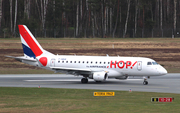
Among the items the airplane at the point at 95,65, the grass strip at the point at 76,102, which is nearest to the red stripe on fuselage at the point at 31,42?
the airplane at the point at 95,65

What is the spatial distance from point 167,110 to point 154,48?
160 ft

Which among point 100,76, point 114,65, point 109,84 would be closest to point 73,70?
point 100,76

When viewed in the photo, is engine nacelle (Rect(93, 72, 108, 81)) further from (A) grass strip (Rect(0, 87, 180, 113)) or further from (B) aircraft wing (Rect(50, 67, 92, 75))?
(A) grass strip (Rect(0, 87, 180, 113))

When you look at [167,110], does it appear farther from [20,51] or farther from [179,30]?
[179,30]

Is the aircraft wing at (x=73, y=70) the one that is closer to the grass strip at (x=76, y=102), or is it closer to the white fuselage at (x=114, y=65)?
the white fuselage at (x=114, y=65)

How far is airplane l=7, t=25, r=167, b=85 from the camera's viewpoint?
3534cm

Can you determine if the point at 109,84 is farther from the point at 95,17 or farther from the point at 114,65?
the point at 95,17

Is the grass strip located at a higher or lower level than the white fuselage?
lower

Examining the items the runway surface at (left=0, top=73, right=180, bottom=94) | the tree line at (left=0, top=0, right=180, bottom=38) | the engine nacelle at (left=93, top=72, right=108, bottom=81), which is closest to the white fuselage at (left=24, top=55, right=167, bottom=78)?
the engine nacelle at (left=93, top=72, right=108, bottom=81)

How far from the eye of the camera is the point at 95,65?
37.2 metres

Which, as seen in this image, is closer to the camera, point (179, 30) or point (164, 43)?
point (164, 43)

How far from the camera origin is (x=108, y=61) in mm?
→ 36781

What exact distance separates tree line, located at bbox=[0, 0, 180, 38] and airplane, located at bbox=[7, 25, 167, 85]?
41.9 meters

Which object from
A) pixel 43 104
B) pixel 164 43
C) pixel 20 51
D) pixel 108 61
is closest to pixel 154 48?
pixel 164 43
